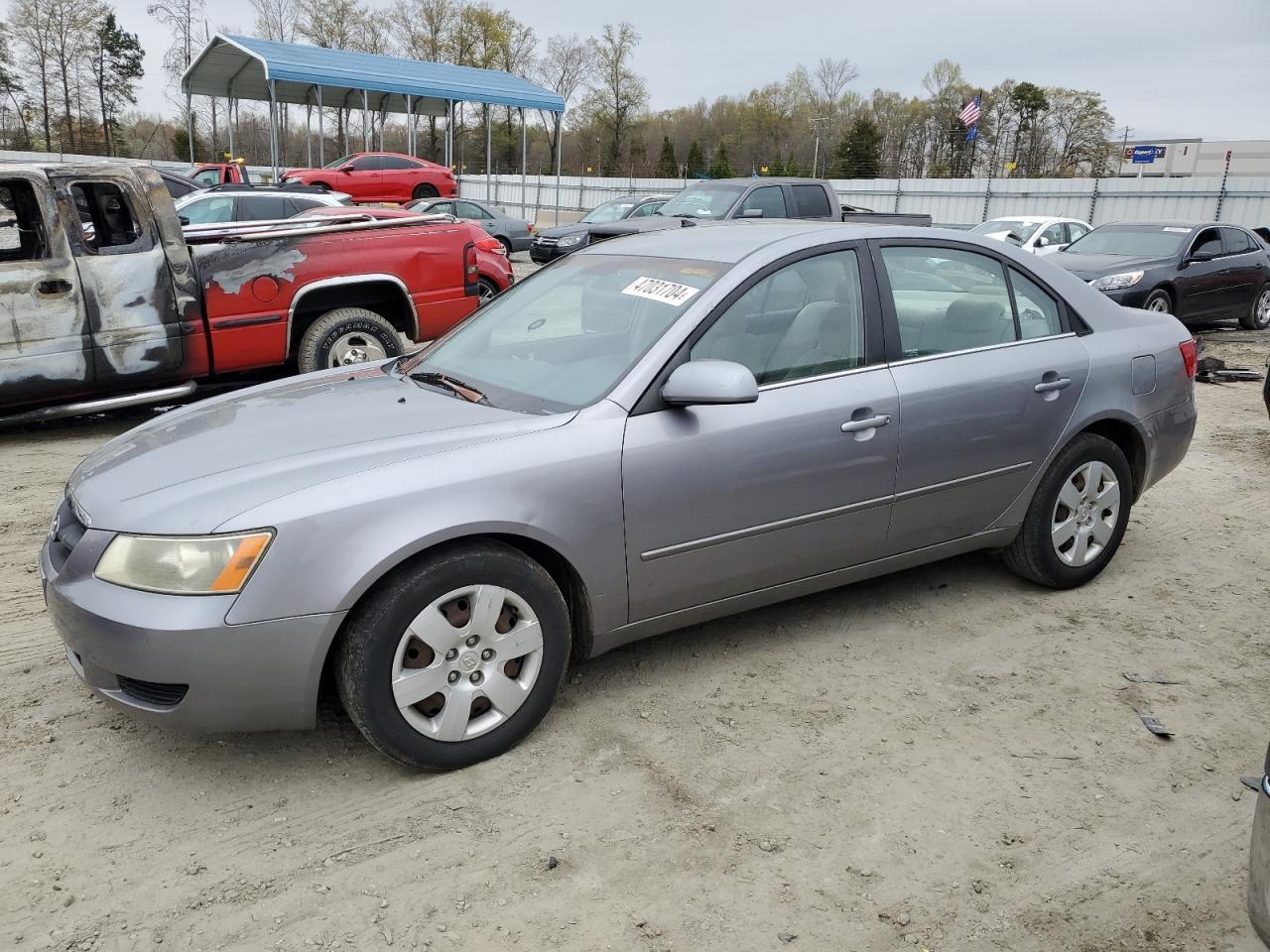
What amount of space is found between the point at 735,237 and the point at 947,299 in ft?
3.00

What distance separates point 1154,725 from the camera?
3379 mm

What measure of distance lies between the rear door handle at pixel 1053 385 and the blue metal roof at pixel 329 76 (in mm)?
25660

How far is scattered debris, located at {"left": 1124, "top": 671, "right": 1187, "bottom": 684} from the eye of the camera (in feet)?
12.1

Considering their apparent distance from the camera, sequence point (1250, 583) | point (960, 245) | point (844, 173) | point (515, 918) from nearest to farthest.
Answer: point (515, 918), point (960, 245), point (1250, 583), point (844, 173)

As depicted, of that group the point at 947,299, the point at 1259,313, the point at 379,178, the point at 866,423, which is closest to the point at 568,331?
the point at 866,423

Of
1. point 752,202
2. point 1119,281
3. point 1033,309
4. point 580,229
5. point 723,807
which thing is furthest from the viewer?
point 580,229

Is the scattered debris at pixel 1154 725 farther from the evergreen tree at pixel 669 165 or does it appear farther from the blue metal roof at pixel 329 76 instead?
the evergreen tree at pixel 669 165

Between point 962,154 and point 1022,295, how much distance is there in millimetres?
66507

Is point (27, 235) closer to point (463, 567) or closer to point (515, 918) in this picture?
point (463, 567)

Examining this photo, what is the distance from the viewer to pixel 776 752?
318 cm

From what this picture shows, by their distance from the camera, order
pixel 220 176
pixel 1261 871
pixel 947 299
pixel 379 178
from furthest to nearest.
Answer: pixel 379 178
pixel 220 176
pixel 947 299
pixel 1261 871

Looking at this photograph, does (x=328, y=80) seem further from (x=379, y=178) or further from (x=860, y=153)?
(x=860, y=153)

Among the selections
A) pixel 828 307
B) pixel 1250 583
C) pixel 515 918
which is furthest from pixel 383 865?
pixel 1250 583

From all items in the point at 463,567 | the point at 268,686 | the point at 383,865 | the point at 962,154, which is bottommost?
the point at 383,865
